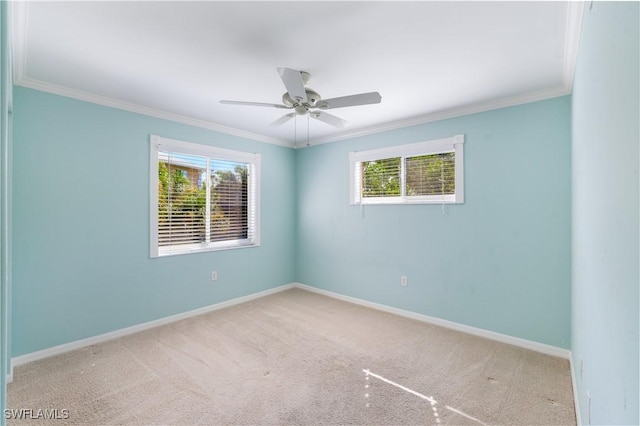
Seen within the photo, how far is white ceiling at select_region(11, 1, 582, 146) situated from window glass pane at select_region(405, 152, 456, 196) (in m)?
0.62

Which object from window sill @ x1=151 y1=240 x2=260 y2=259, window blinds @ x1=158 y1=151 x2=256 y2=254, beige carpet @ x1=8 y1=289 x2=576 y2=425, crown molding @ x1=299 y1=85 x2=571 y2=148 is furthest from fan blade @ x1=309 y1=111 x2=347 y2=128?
window sill @ x1=151 y1=240 x2=260 y2=259

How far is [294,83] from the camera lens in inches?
81.0

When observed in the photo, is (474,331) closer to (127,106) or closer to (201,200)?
(201,200)

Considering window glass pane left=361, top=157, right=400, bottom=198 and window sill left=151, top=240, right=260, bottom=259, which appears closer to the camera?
window sill left=151, top=240, right=260, bottom=259

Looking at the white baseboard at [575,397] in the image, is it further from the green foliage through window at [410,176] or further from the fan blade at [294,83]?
the fan blade at [294,83]

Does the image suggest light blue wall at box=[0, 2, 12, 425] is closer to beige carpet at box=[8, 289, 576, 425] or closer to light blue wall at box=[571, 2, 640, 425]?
beige carpet at box=[8, 289, 576, 425]

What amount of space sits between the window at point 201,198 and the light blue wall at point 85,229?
0.12m

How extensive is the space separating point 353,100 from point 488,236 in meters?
2.11

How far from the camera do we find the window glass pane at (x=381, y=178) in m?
3.96

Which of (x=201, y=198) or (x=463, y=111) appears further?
(x=201, y=198)

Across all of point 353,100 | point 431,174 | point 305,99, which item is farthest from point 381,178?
point 305,99

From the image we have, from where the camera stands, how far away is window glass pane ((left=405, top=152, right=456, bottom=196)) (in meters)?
3.48

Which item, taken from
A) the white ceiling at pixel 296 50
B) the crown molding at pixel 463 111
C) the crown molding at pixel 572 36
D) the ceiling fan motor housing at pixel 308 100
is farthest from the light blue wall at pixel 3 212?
the crown molding at pixel 463 111

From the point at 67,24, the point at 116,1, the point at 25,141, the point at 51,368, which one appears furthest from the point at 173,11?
the point at 51,368
